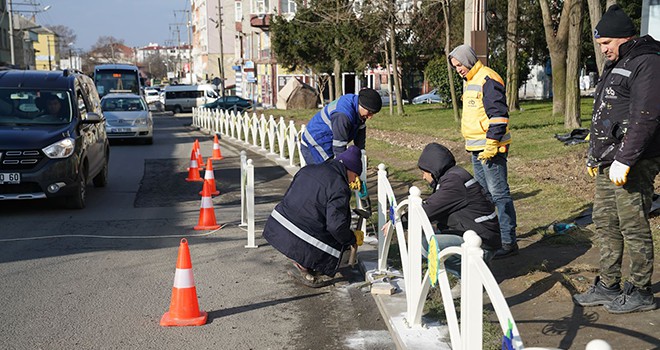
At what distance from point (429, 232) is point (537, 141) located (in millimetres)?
12136

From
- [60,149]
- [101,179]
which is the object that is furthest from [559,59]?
[60,149]

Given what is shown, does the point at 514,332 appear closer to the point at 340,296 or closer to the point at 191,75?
the point at 340,296

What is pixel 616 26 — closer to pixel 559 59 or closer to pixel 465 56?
pixel 465 56

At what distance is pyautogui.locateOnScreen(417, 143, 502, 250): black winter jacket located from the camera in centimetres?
605

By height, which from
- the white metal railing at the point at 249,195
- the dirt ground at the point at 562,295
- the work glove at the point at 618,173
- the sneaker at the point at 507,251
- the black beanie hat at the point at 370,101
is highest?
the black beanie hat at the point at 370,101

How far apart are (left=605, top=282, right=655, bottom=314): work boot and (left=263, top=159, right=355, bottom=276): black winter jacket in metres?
2.14

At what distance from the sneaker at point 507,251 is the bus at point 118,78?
38.7 m

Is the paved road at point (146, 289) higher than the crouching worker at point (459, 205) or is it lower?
lower

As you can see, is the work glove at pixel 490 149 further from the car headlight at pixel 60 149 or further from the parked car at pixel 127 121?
the parked car at pixel 127 121

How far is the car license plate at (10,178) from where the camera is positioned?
10305 millimetres

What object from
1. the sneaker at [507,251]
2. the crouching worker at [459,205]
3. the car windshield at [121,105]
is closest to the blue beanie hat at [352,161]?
the crouching worker at [459,205]

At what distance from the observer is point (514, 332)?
10.4ft

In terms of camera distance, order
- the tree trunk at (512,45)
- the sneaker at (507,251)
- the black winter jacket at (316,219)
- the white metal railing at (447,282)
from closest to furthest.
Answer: the white metal railing at (447,282) < the black winter jacket at (316,219) < the sneaker at (507,251) < the tree trunk at (512,45)

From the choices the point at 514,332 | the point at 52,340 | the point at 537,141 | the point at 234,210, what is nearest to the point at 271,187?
the point at 234,210
